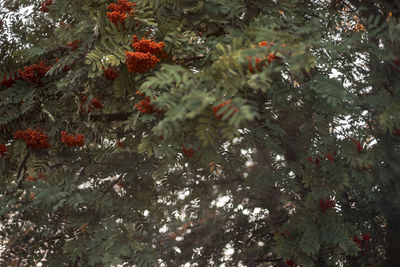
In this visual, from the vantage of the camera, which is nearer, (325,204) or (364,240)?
(325,204)

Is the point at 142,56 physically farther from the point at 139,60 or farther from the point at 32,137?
the point at 32,137

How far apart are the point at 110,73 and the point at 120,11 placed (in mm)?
447

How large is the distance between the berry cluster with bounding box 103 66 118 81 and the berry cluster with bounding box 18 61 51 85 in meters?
0.46

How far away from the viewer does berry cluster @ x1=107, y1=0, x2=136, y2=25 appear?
270 centimetres

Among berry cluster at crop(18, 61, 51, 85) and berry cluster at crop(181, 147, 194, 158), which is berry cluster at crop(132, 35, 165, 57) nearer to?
berry cluster at crop(18, 61, 51, 85)

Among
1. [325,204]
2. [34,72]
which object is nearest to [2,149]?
[34,72]

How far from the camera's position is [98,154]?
3523 millimetres

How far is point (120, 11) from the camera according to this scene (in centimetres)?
274

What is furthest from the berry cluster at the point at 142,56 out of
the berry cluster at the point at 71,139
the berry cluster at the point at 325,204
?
the berry cluster at the point at 325,204

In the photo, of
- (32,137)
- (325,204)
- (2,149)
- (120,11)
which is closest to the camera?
(120,11)

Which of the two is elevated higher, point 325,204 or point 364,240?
point 325,204

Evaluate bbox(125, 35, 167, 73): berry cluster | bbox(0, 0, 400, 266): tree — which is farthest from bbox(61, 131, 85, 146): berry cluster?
bbox(125, 35, 167, 73): berry cluster

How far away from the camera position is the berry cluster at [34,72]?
10.0 ft

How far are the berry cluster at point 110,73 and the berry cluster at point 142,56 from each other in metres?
0.56
